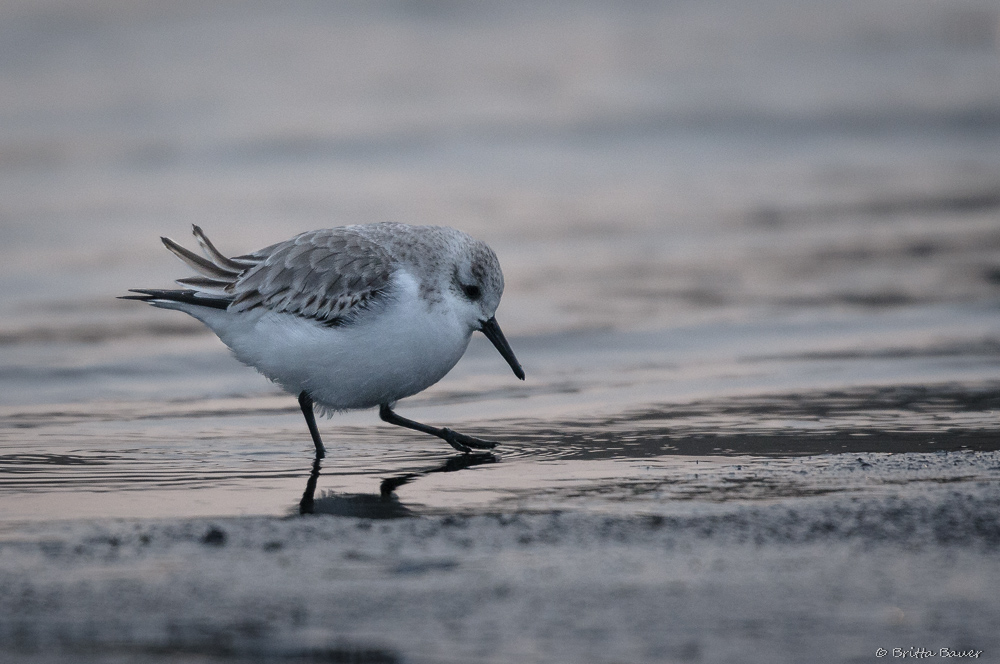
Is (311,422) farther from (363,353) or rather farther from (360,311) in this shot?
(360,311)

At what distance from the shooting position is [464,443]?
6.03 metres

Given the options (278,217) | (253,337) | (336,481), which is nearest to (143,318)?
(278,217)

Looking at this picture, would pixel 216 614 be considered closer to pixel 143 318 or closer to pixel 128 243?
pixel 143 318

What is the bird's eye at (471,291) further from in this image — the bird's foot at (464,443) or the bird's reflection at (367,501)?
the bird's reflection at (367,501)

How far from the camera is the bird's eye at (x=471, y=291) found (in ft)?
20.2

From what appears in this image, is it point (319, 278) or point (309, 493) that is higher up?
point (319, 278)

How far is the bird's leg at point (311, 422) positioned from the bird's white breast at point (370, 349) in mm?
43

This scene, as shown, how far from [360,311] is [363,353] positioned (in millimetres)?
204

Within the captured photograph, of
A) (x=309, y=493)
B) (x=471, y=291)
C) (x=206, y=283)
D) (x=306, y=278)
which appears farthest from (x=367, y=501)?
(x=206, y=283)

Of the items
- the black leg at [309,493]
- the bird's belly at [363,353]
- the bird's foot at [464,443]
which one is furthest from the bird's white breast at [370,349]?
the black leg at [309,493]

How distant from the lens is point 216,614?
12.3ft

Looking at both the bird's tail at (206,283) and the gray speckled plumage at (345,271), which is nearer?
the gray speckled plumage at (345,271)

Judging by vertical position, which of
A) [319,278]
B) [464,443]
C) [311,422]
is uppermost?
[319,278]

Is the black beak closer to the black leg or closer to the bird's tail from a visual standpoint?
the black leg
